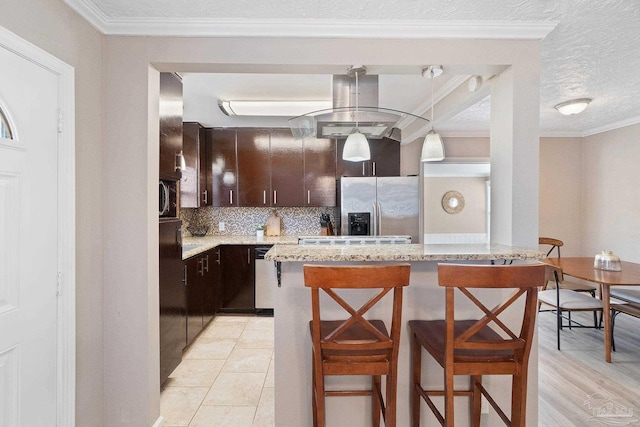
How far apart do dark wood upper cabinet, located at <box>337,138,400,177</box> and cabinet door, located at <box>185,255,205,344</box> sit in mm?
2247

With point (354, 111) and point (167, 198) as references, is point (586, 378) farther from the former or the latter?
point (167, 198)

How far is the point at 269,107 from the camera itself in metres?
3.59

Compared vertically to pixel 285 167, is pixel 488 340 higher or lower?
lower

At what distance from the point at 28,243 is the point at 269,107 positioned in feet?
8.48

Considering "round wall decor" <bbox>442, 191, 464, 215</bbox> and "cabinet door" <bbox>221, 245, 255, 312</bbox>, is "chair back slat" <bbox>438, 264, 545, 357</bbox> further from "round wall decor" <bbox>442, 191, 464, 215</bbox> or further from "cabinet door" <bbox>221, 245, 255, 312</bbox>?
"round wall decor" <bbox>442, 191, 464, 215</bbox>

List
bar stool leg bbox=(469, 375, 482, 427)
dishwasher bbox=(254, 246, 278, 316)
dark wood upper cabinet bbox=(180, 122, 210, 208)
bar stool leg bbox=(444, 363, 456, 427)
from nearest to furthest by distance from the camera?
bar stool leg bbox=(444, 363, 456, 427) < bar stool leg bbox=(469, 375, 482, 427) < dark wood upper cabinet bbox=(180, 122, 210, 208) < dishwasher bbox=(254, 246, 278, 316)

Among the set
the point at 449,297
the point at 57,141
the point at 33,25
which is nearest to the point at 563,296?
the point at 449,297

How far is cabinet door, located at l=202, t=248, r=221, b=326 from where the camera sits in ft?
11.7

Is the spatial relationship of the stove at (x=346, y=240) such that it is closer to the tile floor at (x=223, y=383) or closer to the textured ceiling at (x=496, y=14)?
the tile floor at (x=223, y=383)

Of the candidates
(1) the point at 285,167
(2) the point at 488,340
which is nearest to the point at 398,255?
(2) the point at 488,340

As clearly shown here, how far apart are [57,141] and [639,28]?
324 cm

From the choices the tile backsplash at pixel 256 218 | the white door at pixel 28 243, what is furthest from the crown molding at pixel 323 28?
the tile backsplash at pixel 256 218

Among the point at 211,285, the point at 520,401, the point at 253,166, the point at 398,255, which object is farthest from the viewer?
the point at 253,166

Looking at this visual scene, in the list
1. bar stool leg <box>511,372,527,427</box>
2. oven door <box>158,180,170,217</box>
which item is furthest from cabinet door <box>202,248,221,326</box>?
bar stool leg <box>511,372,527,427</box>
